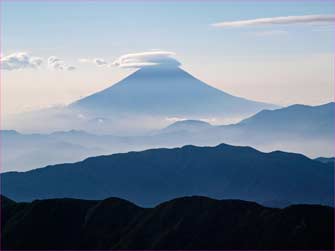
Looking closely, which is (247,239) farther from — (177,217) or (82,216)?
(82,216)

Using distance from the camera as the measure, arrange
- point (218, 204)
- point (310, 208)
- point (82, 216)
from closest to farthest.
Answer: point (310, 208) < point (218, 204) < point (82, 216)

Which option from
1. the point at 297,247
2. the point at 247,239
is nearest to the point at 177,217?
the point at 247,239

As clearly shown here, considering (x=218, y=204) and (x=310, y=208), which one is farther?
(x=218, y=204)

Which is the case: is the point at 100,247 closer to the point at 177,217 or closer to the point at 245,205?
the point at 177,217

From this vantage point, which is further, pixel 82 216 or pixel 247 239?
pixel 82 216

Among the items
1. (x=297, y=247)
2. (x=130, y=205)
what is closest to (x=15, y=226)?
(x=130, y=205)

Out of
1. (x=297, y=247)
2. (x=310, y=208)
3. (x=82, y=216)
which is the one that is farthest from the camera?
(x=82, y=216)
